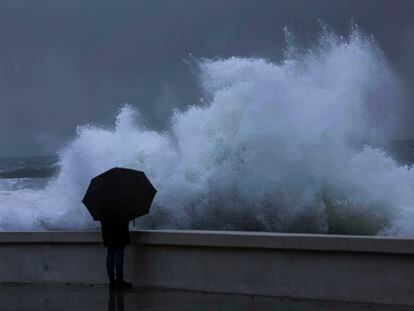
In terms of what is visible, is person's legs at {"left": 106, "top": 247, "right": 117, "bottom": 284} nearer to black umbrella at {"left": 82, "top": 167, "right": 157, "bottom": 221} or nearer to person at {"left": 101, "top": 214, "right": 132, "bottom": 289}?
person at {"left": 101, "top": 214, "right": 132, "bottom": 289}

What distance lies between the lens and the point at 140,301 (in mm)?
7227

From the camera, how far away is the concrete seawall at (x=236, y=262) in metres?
6.36

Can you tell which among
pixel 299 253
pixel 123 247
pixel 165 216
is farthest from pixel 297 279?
pixel 165 216

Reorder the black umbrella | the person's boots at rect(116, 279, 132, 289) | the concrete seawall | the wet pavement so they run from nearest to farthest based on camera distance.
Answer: the concrete seawall
the wet pavement
the black umbrella
the person's boots at rect(116, 279, 132, 289)

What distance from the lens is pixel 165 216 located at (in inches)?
553

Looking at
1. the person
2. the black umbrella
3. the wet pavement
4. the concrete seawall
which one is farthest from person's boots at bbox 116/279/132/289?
the black umbrella

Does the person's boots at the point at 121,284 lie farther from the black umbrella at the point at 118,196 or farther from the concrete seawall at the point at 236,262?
the black umbrella at the point at 118,196

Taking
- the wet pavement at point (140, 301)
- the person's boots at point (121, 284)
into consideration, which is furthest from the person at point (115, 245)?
the wet pavement at point (140, 301)

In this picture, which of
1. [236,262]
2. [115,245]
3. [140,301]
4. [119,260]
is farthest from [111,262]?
[236,262]

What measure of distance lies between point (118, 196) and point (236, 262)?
1537 mm

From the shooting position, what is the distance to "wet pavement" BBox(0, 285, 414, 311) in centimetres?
659

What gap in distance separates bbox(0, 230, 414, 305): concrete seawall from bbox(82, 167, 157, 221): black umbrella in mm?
353

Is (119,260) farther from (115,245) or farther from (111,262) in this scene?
(115,245)

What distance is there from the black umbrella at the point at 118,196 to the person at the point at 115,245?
0.09 metres
